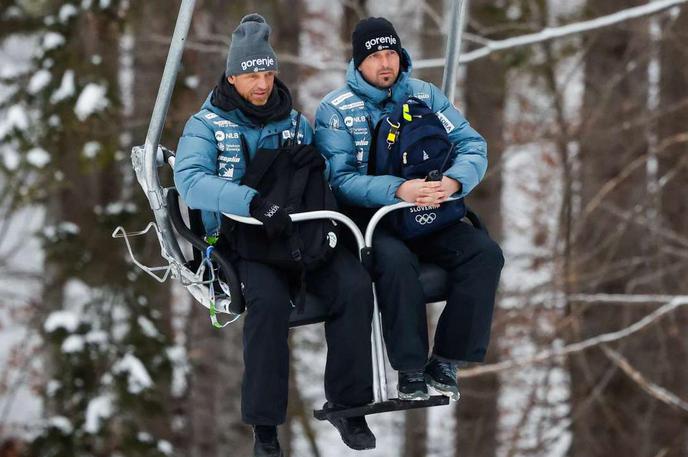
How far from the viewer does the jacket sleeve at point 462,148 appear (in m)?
5.06

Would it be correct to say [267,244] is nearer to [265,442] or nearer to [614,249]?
[265,442]

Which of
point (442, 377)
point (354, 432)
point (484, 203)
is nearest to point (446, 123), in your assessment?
point (442, 377)

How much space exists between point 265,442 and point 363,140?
118 cm

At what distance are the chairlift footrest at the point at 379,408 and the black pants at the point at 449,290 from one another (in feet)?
0.44

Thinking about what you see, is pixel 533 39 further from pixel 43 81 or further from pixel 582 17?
pixel 43 81

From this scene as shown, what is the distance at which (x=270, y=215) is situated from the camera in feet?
15.6

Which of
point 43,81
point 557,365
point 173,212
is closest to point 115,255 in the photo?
point 43,81

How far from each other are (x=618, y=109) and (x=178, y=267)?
8314 mm

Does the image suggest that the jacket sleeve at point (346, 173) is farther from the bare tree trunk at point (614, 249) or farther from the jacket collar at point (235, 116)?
the bare tree trunk at point (614, 249)

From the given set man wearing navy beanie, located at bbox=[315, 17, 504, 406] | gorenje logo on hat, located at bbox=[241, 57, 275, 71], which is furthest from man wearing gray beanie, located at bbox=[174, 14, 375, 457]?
man wearing navy beanie, located at bbox=[315, 17, 504, 406]

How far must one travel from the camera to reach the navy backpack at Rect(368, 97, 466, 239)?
5062 millimetres

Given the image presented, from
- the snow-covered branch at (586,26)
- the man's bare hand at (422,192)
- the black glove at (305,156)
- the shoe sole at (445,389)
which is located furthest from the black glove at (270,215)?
the snow-covered branch at (586,26)

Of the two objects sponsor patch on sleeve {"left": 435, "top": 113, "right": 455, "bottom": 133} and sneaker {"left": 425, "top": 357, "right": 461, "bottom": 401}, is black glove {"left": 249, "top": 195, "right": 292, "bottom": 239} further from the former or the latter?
sneaker {"left": 425, "top": 357, "right": 461, "bottom": 401}

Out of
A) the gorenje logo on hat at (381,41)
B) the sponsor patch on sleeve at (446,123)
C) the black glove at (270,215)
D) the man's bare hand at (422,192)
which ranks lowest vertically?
the black glove at (270,215)
